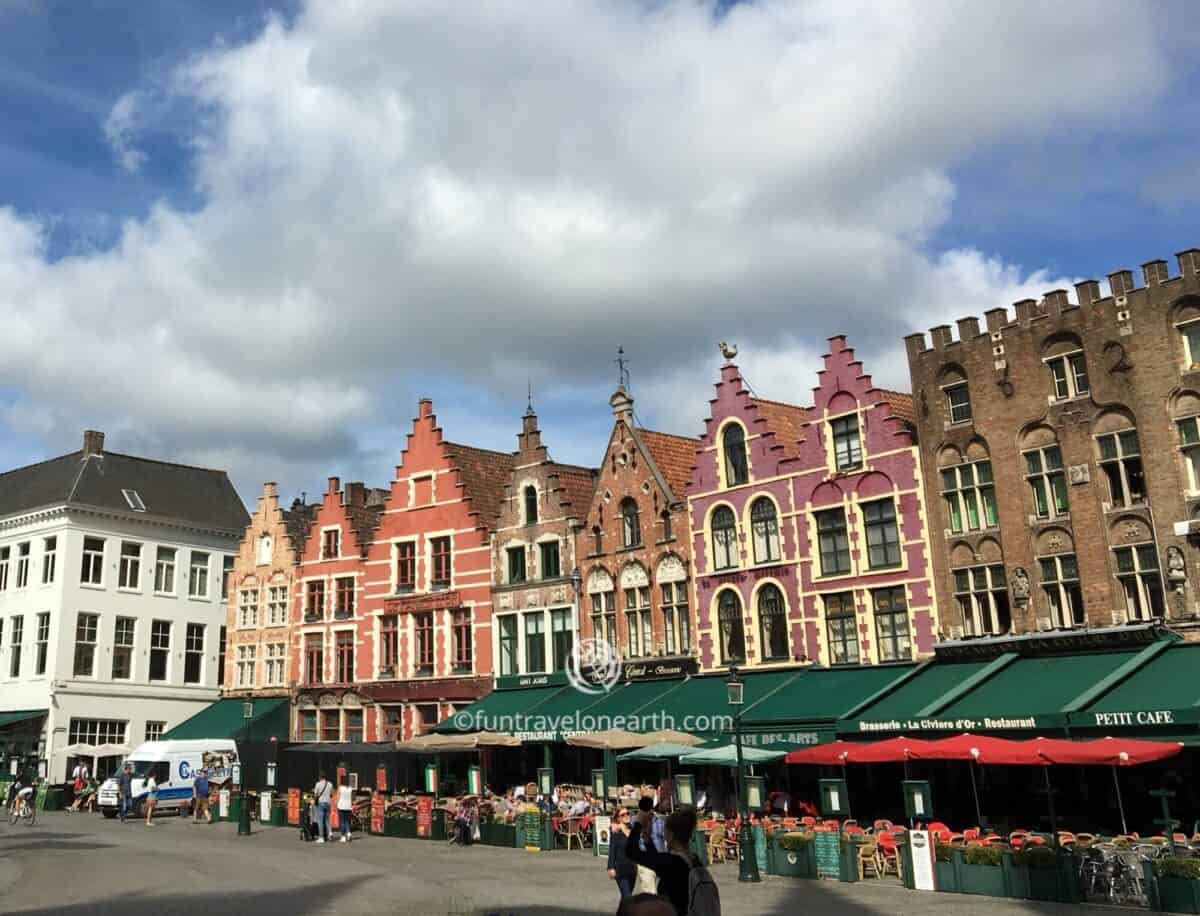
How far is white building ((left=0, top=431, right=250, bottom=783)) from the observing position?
4778 cm

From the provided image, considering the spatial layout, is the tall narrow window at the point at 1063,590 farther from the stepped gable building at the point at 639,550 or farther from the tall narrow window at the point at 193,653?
the tall narrow window at the point at 193,653

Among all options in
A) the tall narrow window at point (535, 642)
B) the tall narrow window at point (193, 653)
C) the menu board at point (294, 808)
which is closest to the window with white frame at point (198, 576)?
the tall narrow window at point (193, 653)

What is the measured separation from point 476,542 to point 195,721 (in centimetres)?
1538

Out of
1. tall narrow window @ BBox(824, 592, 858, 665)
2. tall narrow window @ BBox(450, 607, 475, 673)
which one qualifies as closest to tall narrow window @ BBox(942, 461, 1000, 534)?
tall narrow window @ BBox(824, 592, 858, 665)

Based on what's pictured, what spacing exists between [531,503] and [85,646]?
2334 centimetres

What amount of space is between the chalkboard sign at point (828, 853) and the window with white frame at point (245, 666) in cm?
3220

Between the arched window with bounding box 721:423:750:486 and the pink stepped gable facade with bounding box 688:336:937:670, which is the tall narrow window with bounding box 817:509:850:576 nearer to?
the pink stepped gable facade with bounding box 688:336:937:670

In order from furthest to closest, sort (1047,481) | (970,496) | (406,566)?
(406,566) < (970,496) < (1047,481)

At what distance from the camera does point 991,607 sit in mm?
26750

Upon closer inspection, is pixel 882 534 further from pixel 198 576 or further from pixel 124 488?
pixel 124 488

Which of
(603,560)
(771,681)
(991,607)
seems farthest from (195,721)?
(991,607)

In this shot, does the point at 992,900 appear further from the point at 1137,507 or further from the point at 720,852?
the point at 1137,507

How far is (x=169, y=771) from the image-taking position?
39.8 meters

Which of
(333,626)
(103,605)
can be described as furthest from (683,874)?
(103,605)
